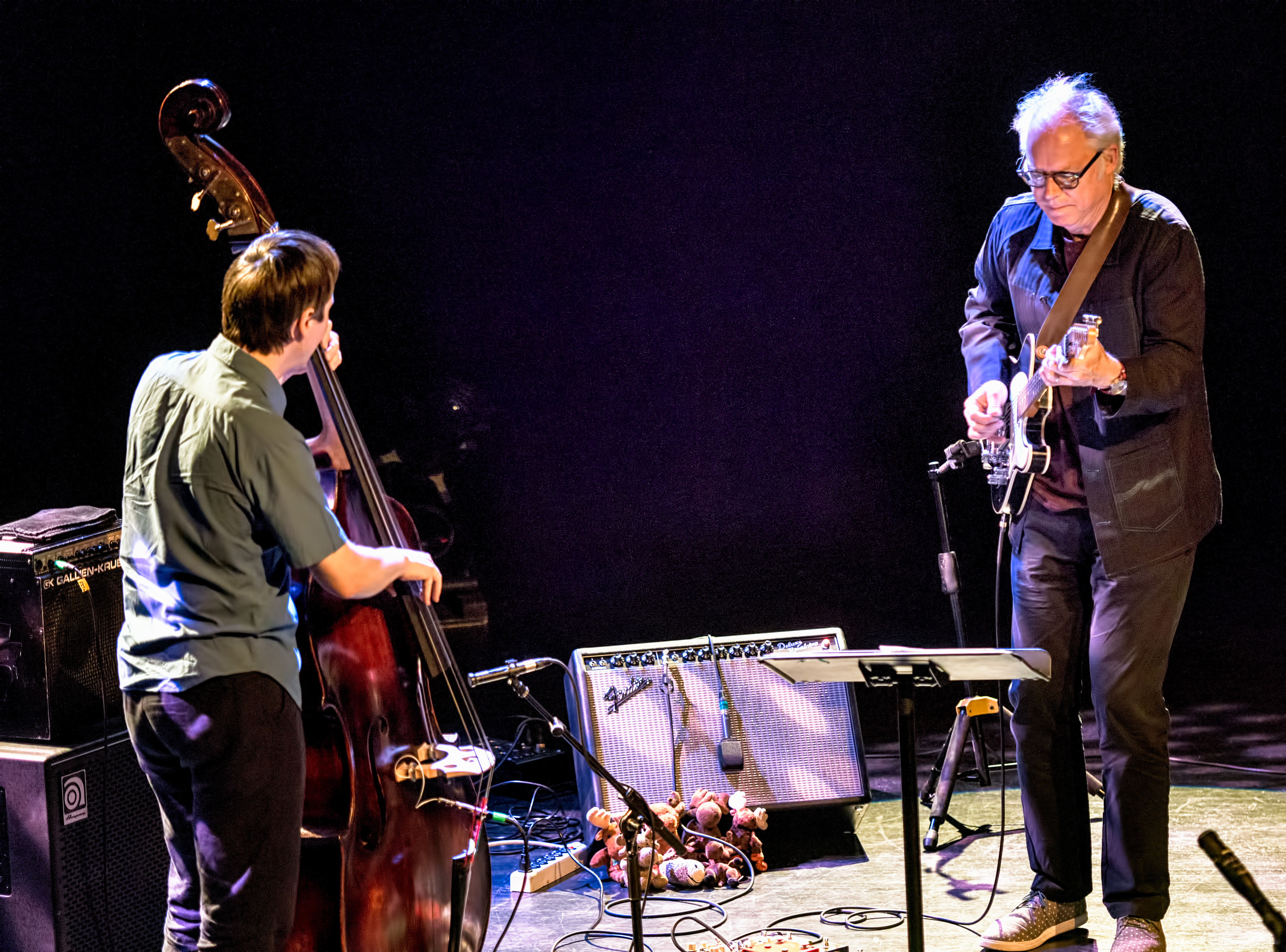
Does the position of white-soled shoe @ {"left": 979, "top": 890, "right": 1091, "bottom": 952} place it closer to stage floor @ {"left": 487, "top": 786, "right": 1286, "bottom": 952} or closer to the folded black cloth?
stage floor @ {"left": 487, "top": 786, "right": 1286, "bottom": 952}

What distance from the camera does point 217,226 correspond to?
293cm

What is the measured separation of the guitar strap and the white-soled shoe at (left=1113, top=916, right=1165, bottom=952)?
1.33m

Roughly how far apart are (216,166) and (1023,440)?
200 cm

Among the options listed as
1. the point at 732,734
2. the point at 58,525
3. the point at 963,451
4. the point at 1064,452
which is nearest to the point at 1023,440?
the point at 1064,452

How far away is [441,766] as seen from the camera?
2854mm

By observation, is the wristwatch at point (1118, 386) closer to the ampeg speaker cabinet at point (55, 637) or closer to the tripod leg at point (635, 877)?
the tripod leg at point (635, 877)

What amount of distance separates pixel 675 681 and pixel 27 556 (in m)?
1.97

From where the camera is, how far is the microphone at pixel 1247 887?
1.31 meters

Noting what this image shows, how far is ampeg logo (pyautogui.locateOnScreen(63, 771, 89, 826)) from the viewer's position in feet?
10.3

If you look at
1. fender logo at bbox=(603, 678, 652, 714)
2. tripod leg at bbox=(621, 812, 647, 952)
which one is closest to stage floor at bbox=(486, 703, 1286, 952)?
fender logo at bbox=(603, 678, 652, 714)

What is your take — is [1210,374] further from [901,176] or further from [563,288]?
[563,288]

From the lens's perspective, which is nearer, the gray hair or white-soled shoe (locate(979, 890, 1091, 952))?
the gray hair

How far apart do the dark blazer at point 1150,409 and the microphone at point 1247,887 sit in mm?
1711

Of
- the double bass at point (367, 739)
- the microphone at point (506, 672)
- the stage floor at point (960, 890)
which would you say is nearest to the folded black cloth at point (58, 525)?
the double bass at point (367, 739)
